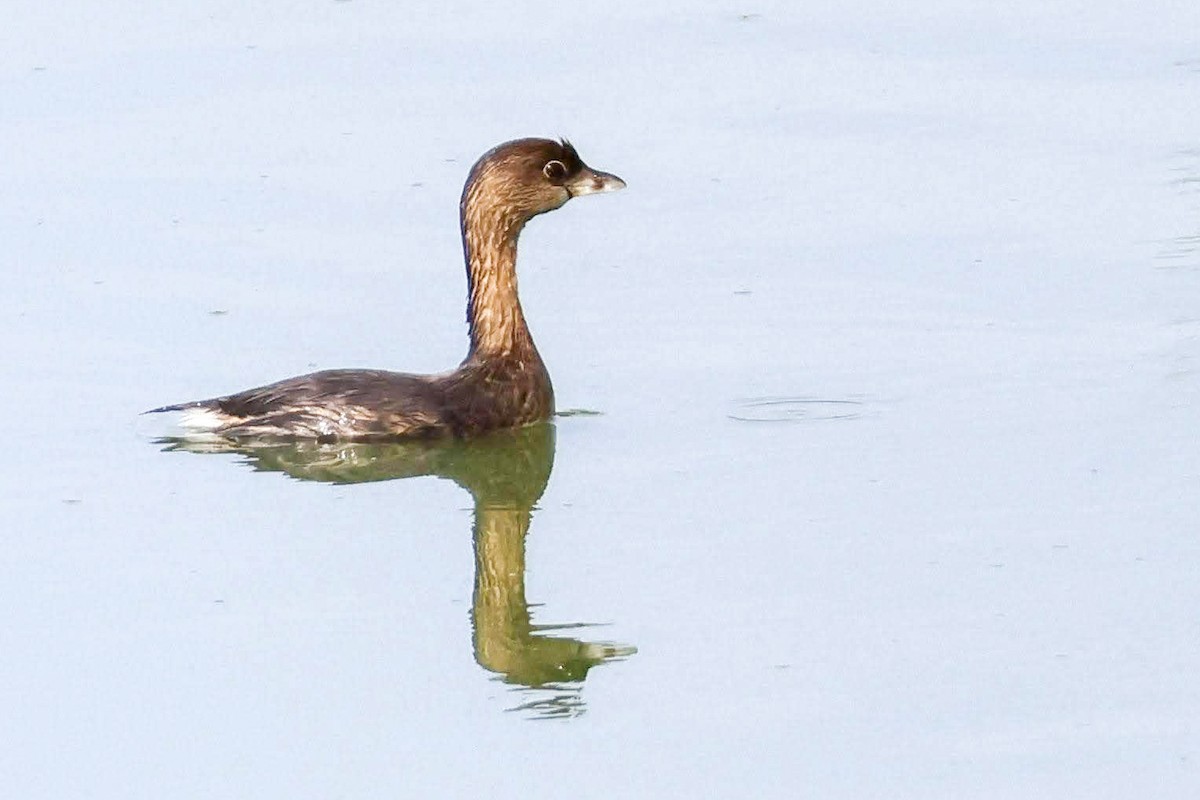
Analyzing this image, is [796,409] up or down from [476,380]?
down

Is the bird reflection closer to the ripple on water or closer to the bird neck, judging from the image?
the bird neck

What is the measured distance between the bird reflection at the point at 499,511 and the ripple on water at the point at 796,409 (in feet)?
2.63

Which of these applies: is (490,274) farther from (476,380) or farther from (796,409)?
(796,409)

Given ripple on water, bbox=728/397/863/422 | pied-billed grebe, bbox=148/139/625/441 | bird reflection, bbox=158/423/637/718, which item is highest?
pied-billed grebe, bbox=148/139/625/441

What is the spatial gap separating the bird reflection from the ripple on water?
801 mm

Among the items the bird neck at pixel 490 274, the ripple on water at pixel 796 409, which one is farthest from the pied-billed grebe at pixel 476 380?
the ripple on water at pixel 796 409

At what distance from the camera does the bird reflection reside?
841cm

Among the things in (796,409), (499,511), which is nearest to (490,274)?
(796,409)

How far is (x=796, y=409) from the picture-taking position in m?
10.8

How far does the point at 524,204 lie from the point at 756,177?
93.0 inches

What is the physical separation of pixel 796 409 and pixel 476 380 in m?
1.34

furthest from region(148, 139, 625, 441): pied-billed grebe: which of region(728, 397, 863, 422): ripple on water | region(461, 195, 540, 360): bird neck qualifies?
region(728, 397, 863, 422): ripple on water

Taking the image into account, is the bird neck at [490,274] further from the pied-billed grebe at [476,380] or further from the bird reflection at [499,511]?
the bird reflection at [499,511]

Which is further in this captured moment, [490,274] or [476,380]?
[490,274]
